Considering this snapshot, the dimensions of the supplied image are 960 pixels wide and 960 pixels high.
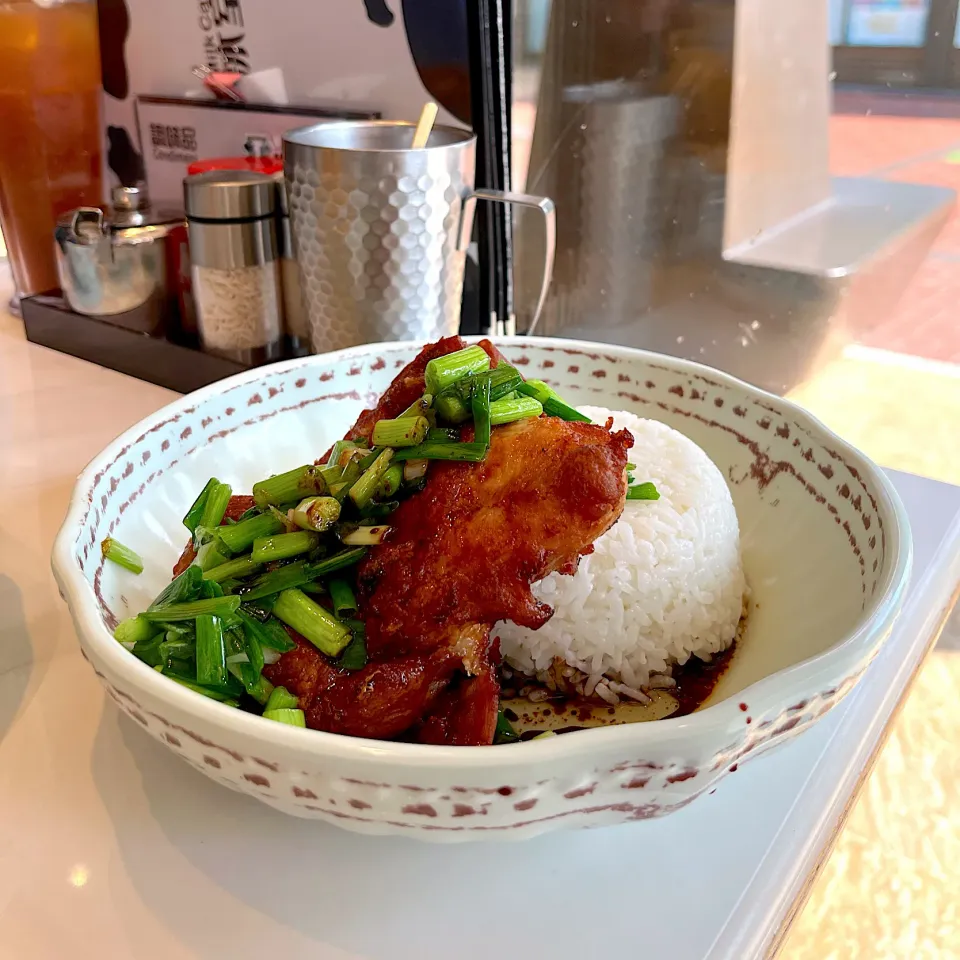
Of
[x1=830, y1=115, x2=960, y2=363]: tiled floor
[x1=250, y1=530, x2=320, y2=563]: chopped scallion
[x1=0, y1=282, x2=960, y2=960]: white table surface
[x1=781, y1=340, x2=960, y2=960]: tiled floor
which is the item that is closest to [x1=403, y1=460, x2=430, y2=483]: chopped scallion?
[x1=250, y1=530, x2=320, y2=563]: chopped scallion

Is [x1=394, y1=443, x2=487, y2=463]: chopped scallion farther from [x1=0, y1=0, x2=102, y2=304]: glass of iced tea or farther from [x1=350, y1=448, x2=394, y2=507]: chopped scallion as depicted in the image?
[x1=0, y1=0, x2=102, y2=304]: glass of iced tea

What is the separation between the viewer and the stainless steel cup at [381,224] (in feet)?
4.79

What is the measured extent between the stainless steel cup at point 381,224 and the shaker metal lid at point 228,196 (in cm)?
10

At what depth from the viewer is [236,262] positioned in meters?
1.68

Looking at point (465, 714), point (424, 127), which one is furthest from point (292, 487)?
point (424, 127)

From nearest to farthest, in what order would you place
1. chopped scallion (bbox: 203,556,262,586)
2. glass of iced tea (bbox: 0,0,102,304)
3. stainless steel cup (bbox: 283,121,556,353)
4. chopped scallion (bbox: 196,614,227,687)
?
chopped scallion (bbox: 196,614,227,687) < chopped scallion (bbox: 203,556,262,586) < stainless steel cup (bbox: 283,121,556,353) < glass of iced tea (bbox: 0,0,102,304)

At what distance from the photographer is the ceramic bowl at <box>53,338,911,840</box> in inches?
23.0

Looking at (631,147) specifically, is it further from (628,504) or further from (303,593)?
(303,593)

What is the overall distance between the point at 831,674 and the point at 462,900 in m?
0.35

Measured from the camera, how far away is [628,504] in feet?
3.57

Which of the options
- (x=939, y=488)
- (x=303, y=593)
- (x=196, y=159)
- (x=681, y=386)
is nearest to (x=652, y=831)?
(x=303, y=593)

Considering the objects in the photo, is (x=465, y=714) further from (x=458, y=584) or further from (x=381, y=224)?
(x=381, y=224)

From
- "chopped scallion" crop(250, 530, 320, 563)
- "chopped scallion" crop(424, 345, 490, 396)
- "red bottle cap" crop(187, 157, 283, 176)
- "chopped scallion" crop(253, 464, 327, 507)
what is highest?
"red bottle cap" crop(187, 157, 283, 176)

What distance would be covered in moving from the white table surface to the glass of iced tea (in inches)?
66.1
